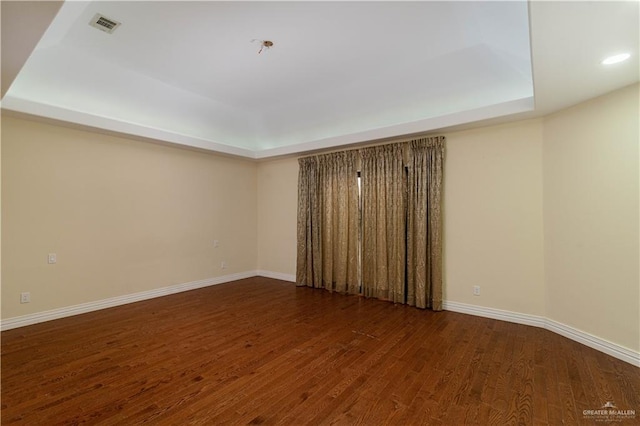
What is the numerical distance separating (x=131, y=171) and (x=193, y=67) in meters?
2.10

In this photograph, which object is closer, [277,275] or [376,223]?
[376,223]

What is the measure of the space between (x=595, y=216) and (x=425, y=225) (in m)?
1.81

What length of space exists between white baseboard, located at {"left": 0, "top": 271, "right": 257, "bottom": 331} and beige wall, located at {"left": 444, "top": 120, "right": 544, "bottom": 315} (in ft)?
14.1

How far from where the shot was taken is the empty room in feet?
7.23

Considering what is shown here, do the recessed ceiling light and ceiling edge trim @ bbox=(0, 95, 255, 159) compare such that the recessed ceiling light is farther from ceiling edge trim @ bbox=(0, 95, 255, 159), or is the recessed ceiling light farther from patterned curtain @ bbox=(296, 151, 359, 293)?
ceiling edge trim @ bbox=(0, 95, 255, 159)

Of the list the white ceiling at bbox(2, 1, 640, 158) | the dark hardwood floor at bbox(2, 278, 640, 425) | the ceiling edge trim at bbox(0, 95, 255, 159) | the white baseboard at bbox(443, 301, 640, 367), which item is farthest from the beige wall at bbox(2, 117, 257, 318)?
the white baseboard at bbox(443, 301, 640, 367)

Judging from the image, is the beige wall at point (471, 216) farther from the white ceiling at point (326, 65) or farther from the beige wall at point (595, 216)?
the white ceiling at point (326, 65)

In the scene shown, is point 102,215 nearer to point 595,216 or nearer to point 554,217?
point 554,217

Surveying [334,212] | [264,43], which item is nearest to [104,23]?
[264,43]

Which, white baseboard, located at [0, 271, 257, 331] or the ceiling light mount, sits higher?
the ceiling light mount

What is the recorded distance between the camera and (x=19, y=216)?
3584mm

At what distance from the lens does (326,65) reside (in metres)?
3.50

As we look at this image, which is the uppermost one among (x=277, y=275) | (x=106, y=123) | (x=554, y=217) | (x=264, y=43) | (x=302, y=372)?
(x=264, y=43)

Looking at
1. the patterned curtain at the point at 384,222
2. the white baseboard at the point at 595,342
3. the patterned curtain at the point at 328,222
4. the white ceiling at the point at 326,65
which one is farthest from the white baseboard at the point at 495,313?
the white ceiling at the point at 326,65
